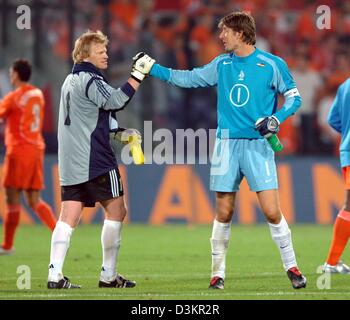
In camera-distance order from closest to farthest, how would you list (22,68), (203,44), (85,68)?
(85,68)
(22,68)
(203,44)

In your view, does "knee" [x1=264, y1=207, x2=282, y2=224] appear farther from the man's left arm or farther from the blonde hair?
the blonde hair

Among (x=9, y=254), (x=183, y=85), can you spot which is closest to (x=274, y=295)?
(x=183, y=85)

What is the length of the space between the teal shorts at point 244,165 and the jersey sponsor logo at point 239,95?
31 cm

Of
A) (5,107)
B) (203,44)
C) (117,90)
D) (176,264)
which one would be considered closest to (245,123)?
(117,90)

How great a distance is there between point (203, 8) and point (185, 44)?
1309mm

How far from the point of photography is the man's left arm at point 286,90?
30.0ft

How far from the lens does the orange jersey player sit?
1367cm

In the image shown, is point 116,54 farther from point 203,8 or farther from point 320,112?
point 320,112

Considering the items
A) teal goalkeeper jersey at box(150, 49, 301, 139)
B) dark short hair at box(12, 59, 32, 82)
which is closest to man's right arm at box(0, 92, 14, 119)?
dark short hair at box(12, 59, 32, 82)

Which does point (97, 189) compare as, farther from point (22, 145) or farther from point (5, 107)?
point (22, 145)

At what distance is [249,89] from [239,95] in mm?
102

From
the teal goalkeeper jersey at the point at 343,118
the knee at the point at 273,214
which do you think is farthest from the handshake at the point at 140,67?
the teal goalkeeper jersey at the point at 343,118

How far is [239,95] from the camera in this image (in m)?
9.15

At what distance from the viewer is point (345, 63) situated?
61.9 feet
